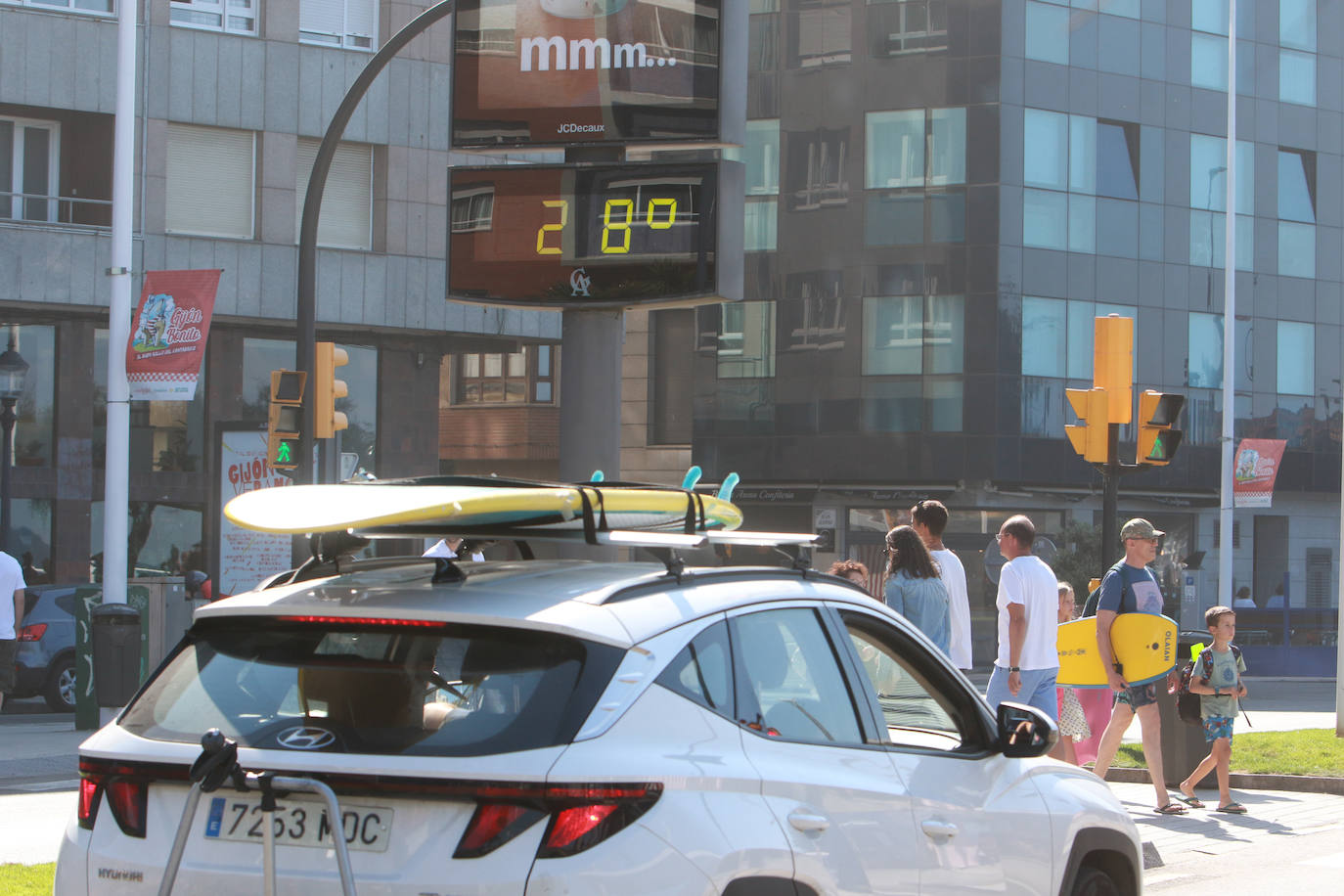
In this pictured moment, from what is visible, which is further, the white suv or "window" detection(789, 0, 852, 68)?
"window" detection(789, 0, 852, 68)

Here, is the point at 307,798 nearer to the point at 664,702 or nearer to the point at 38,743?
the point at 664,702

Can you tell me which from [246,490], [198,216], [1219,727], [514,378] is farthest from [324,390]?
[514,378]

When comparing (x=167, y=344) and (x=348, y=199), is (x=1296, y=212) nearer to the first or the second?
(x=348, y=199)

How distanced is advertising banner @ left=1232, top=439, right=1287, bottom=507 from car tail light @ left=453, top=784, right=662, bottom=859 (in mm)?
33367

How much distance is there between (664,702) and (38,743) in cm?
1263

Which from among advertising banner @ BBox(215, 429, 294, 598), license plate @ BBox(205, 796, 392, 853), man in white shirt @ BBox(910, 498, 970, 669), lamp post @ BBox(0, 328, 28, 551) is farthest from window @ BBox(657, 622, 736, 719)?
lamp post @ BBox(0, 328, 28, 551)

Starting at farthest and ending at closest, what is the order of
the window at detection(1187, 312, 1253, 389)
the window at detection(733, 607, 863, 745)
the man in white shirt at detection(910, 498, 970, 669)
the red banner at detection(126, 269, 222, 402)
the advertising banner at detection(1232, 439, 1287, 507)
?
1. the window at detection(1187, 312, 1253, 389)
2. the advertising banner at detection(1232, 439, 1287, 507)
3. the red banner at detection(126, 269, 222, 402)
4. the man in white shirt at detection(910, 498, 970, 669)
5. the window at detection(733, 607, 863, 745)

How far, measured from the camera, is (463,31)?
945cm

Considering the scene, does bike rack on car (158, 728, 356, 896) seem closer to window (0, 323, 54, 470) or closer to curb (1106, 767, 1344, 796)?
curb (1106, 767, 1344, 796)

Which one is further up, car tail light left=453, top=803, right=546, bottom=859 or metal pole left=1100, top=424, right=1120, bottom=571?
metal pole left=1100, top=424, right=1120, bottom=571

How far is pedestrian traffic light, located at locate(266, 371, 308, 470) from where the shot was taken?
49.2 ft

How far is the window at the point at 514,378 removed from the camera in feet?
146

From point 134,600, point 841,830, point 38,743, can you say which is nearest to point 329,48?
point 134,600

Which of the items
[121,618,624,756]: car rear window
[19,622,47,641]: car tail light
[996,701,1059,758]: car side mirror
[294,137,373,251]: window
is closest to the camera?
[121,618,624,756]: car rear window
